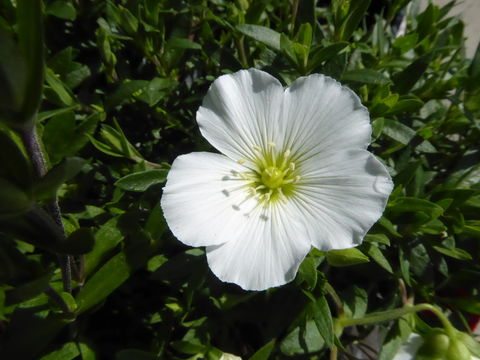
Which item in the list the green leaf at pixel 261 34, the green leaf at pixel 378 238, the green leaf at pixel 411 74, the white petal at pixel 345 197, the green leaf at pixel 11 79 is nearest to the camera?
the green leaf at pixel 11 79

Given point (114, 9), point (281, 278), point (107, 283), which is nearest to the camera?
point (281, 278)

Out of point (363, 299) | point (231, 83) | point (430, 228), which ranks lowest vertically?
point (363, 299)

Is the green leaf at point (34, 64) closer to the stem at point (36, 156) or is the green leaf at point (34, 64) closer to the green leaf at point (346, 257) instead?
the stem at point (36, 156)

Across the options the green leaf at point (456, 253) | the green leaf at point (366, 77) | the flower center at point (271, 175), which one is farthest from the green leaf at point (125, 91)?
the green leaf at point (456, 253)

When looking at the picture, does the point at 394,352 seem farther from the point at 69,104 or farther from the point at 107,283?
the point at 69,104

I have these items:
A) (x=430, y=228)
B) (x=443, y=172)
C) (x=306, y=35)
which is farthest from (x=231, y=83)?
(x=443, y=172)

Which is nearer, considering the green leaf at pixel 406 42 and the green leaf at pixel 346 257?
the green leaf at pixel 346 257

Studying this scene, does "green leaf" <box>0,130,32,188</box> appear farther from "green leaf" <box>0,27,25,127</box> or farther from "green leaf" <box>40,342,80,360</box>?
"green leaf" <box>40,342,80,360</box>

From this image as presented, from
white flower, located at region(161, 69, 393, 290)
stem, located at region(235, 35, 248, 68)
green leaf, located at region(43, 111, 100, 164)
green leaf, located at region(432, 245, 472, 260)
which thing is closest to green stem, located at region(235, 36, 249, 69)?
stem, located at region(235, 35, 248, 68)
